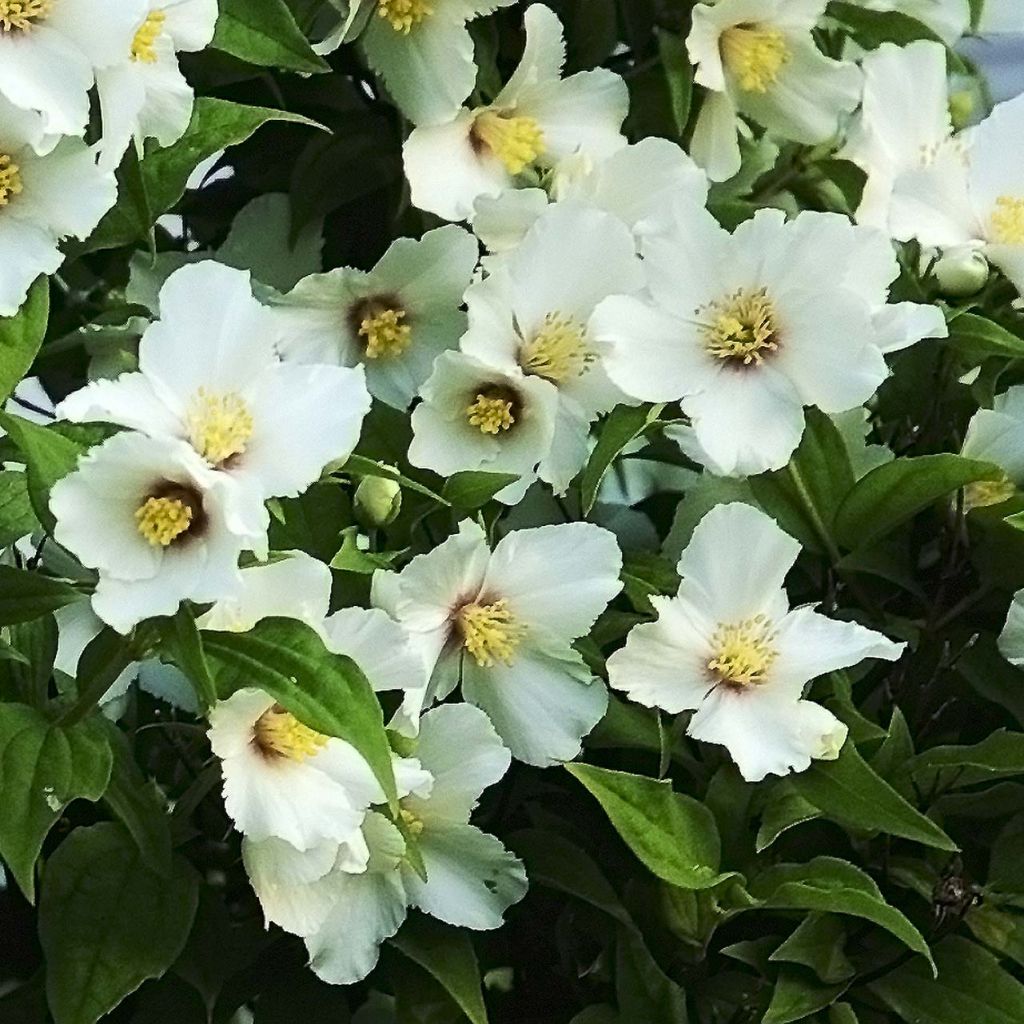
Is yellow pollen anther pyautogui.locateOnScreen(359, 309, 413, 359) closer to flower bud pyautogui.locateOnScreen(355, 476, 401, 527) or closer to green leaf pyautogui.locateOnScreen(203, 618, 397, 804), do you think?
flower bud pyautogui.locateOnScreen(355, 476, 401, 527)

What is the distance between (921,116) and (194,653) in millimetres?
476

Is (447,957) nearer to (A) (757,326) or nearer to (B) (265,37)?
(A) (757,326)

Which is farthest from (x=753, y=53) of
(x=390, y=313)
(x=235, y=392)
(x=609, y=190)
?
(x=235, y=392)

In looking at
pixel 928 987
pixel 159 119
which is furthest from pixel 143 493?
pixel 928 987

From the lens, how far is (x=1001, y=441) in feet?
2.25

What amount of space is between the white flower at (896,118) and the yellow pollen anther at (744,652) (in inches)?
8.9

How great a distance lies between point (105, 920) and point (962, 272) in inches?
19.3

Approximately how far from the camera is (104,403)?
507 mm

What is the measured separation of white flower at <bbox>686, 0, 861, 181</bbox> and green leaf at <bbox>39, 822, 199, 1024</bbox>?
17.1 inches

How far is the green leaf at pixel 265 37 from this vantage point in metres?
0.65

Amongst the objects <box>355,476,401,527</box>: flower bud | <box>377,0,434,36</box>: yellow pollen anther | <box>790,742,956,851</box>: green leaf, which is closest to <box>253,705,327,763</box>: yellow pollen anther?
<box>355,476,401,527</box>: flower bud

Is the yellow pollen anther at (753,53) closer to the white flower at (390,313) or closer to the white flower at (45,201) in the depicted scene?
the white flower at (390,313)

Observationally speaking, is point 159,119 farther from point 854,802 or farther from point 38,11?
point 854,802

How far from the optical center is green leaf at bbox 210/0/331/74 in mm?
653
